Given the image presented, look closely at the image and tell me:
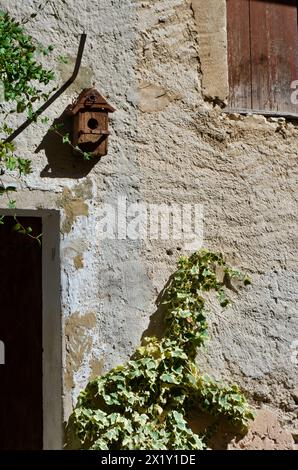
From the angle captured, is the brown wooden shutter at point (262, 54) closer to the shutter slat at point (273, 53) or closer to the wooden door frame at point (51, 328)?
the shutter slat at point (273, 53)

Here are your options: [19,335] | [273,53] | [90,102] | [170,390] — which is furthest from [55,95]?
[170,390]

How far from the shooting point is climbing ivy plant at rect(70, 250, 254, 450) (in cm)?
421

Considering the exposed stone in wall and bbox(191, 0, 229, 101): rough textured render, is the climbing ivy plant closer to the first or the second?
the exposed stone in wall

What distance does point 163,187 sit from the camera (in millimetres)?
4633

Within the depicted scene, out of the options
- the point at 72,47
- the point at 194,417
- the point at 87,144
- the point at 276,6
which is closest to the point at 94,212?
the point at 87,144

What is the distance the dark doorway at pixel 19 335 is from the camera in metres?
4.71

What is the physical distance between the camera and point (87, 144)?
173 inches

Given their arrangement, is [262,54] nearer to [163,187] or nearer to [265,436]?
[163,187]

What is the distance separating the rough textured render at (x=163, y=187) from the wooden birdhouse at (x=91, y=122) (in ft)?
0.29

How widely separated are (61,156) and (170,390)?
1.33 m

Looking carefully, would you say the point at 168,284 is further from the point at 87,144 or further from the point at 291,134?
the point at 291,134

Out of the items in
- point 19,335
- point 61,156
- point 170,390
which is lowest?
point 170,390

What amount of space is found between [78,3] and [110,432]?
2246 mm

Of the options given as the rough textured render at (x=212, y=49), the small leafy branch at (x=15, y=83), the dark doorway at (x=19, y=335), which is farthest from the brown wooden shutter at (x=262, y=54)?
the dark doorway at (x=19, y=335)
